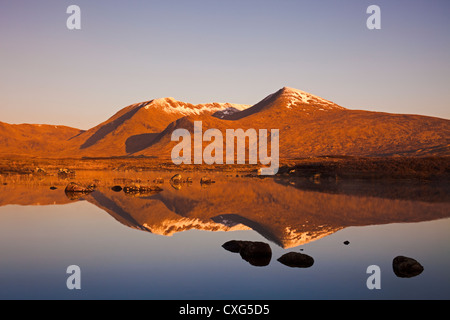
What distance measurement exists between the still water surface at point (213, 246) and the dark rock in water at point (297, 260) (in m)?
0.30

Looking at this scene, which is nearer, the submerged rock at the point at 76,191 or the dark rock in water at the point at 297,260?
the dark rock in water at the point at 297,260

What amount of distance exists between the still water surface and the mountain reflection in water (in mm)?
118

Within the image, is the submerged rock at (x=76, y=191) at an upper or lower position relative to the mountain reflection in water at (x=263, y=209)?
upper

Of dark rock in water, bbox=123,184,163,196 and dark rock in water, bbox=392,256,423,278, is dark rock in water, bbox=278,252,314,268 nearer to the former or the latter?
dark rock in water, bbox=392,256,423,278

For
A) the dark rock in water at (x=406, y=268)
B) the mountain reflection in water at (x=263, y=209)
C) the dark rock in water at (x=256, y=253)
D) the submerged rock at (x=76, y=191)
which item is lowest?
the dark rock in water at (x=406, y=268)

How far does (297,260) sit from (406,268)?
4.12 metres

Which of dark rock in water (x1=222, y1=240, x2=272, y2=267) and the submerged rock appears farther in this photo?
the submerged rock

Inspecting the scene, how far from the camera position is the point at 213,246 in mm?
19812

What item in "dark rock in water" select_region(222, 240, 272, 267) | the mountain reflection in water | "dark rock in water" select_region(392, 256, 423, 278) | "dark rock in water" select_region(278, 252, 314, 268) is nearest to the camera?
"dark rock in water" select_region(392, 256, 423, 278)

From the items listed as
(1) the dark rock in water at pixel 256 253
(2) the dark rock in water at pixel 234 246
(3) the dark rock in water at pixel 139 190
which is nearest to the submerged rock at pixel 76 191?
(3) the dark rock in water at pixel 139 190

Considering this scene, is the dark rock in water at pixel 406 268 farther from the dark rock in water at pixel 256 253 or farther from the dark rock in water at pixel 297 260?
the dark rock in water at pixel 256 253

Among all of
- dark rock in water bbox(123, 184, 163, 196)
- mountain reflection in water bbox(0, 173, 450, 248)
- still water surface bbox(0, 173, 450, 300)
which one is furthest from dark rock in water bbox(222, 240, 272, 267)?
dark rock in water bbox(123, 184, 163, 196)

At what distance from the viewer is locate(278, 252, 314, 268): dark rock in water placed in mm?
15977

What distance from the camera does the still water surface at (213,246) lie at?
1326 cm
